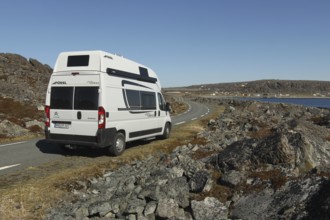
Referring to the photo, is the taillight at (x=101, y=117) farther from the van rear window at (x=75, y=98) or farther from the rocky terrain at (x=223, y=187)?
the rocky terrain at (x=223, y=187)

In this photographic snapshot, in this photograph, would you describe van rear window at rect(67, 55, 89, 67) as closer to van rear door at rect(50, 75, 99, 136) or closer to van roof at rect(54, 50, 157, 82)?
van roof at rect(54, 50, 157, 82)

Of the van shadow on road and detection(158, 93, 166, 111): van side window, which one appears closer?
the van shadow on road

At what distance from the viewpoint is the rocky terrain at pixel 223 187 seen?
755 cm

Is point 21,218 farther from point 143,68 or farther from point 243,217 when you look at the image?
point 143,68

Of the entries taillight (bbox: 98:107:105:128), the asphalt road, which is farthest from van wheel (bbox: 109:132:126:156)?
the asphalt road

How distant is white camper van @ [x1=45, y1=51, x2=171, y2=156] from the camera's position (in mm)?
12156

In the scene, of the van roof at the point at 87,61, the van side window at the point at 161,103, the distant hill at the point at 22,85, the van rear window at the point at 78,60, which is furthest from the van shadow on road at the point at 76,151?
the distant hill at the point at 22,85

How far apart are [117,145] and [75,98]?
91.7 inches

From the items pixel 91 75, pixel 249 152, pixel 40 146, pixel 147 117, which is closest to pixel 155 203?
pixel 249 152

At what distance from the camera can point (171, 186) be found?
353 inches

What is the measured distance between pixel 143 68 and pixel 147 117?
2.15m

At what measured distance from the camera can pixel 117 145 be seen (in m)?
13.2

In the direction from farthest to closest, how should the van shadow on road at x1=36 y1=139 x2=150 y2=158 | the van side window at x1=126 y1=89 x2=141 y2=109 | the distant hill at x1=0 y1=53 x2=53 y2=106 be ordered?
1. the distant hill at x1=0 y1=53 x2=53 y2=106
2. the van side window at x1=126 y1=89 x2=141 y2=109
3. the van shadow on road at x1=36 y1=139 x2=150 y2=158

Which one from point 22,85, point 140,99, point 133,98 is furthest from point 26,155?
point 22,85
